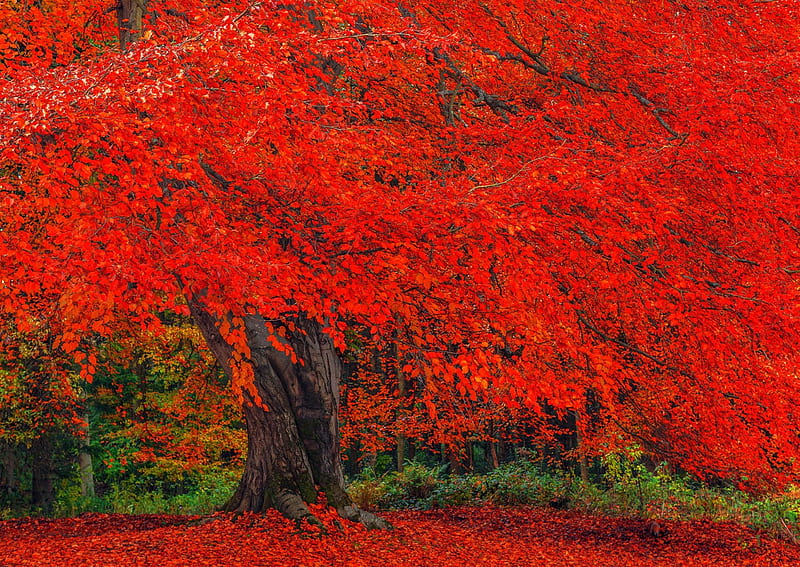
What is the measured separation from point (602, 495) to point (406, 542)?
746 cm

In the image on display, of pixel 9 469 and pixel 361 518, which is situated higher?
pixel 9 469

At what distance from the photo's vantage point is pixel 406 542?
957cm

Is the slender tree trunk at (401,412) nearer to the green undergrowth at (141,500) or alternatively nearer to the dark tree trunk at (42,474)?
the green undergrowth at (141,500)

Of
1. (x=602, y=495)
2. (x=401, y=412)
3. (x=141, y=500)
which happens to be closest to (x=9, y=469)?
(x=141, y=500)

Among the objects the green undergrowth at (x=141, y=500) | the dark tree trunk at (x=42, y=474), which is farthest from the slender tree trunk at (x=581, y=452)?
the dark tree trunk at (x=42, y=474)

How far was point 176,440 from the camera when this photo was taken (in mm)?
18953

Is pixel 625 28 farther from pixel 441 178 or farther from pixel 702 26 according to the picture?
pixel 441 178

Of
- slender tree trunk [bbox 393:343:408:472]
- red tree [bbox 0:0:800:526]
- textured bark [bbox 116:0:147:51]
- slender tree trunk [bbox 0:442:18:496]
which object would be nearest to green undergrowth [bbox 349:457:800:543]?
red tree [bbox 0:0:800:526]

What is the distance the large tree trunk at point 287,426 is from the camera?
9.70 metres

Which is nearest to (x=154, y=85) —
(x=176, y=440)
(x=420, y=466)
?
(x=420, y=466)

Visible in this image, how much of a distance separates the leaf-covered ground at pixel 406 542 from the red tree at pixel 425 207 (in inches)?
34.2

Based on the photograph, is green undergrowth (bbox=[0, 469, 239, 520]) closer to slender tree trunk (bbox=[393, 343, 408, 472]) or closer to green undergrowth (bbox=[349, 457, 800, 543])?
green undergrowth (bbox=[349, 457, 800, 543])

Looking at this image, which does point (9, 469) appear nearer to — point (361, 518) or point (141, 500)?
point (141, 500)

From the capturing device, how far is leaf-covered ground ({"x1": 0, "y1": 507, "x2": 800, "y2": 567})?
27.1 ft
